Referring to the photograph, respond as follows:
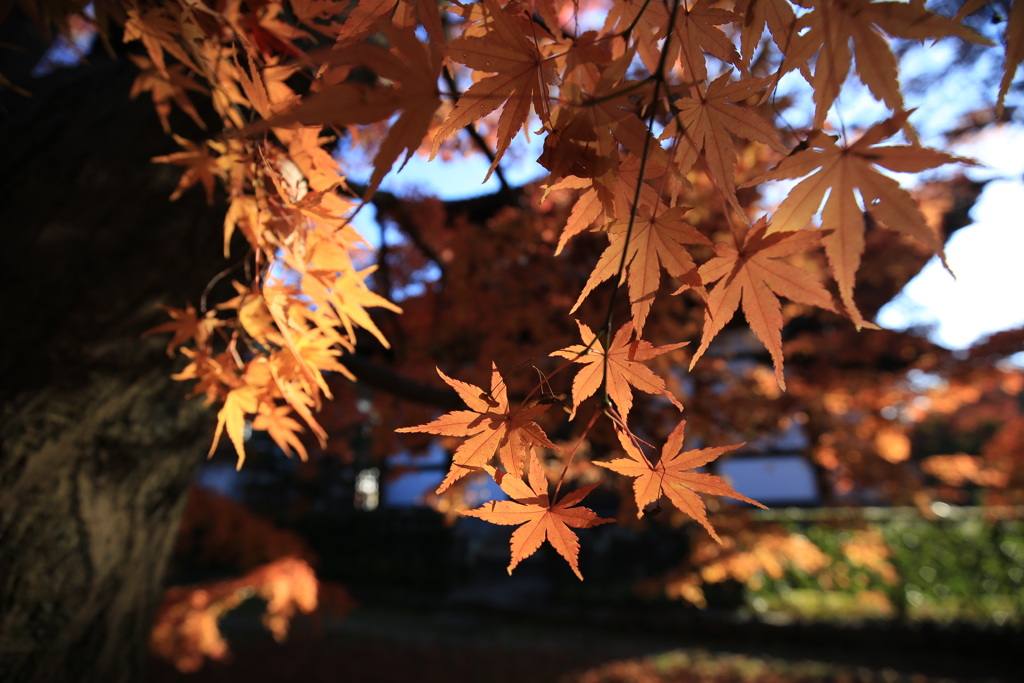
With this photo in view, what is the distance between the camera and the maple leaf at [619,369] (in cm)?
63

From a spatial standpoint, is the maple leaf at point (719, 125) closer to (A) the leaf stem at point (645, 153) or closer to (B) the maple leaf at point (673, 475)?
(A) the leaf stem at point (645, 153)

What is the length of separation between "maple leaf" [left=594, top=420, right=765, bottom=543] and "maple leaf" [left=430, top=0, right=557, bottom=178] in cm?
35

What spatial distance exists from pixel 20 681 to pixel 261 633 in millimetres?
6247

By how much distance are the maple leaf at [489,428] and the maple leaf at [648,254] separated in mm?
138

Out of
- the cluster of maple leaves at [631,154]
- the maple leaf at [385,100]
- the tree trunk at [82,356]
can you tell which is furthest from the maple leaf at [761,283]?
the tree trunk at [82,356]

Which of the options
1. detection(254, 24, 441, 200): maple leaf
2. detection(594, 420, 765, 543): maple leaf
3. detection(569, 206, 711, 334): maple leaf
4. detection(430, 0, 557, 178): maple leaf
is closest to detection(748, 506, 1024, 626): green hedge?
detection(594, 420, 765, 543): maple leaf

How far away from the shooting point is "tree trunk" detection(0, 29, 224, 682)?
1.38 m

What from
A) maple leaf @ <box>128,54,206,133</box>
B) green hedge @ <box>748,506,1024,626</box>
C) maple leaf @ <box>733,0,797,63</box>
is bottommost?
green hedge @ <box>748,506,1024,626</box>

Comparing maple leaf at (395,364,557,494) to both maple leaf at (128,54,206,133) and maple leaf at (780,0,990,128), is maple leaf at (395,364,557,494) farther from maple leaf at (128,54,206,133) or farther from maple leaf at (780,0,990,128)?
maple leaf at (128,54,206,133)

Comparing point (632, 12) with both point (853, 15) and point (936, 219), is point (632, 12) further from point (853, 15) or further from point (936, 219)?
point (936, 219)

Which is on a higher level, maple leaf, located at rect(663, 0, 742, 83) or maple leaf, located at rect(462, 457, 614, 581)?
maple leaf, located at rect(663, 0, 742, 83)

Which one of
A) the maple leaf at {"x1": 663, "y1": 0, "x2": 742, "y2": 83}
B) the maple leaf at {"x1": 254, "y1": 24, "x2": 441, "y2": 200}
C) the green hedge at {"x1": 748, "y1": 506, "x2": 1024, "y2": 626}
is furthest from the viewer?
the green hedge at {"x1": 748, "y1": 506, "x2": 1024, "y2": 626}

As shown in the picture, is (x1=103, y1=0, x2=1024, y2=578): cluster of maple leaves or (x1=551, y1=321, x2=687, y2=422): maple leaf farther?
(x1=551, y1=321, x2=687, y2=422): maple leaf

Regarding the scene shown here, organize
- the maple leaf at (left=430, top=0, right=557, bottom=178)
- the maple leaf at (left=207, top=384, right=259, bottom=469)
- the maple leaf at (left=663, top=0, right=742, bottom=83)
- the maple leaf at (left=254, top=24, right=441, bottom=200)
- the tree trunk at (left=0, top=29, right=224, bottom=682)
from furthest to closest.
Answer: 1. the tree trunk at (left=0, top=29, right=224, bottom=682)
2. the maple leaf at (left=207, top=384, right=259, bottom=469)
3. the maple leaf at (left=663, top=0, right=742, bottom=83)
4. the maple leaf at (left=430, top=0, right=557, bottom=178)
5. the maple leaf at (left=254, top=24, right=441, bottom=200)
